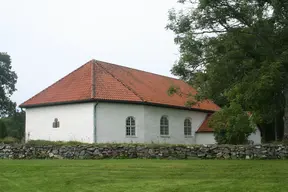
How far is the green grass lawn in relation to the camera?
12023 millimetres

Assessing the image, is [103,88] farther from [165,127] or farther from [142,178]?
[142,178]

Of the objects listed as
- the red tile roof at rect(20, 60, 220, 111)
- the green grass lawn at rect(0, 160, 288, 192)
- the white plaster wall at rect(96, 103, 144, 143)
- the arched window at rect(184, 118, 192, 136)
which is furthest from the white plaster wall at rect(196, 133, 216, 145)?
the green grass lawn at rect(0, 160, 288, 192)

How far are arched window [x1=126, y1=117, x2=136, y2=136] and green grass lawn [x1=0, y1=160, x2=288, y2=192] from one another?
1203 cm

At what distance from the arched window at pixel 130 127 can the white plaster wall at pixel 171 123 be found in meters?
0.97

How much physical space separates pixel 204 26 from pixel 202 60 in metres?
1.95

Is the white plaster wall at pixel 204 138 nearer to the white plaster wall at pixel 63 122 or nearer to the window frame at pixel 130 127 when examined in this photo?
the window frame at pixel 130 127

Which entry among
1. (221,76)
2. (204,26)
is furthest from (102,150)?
(204,26)

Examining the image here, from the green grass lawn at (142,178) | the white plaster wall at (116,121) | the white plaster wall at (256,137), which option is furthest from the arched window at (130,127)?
the green grass lawn at (142,178)

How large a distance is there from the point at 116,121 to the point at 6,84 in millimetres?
40900

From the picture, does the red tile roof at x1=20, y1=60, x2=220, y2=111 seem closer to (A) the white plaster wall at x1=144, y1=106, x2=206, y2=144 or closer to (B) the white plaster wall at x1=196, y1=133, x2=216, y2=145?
(A) the white plaster wall at x1=144, y1=106, x2=206, y2=144

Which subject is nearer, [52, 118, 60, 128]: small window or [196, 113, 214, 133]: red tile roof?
[52, 118, 60, 128]: small window

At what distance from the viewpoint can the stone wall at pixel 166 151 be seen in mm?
21562

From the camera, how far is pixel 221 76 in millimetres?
21859

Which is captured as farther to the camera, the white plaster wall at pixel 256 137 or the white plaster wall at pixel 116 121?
the white plaster wall at pixel 256 137
